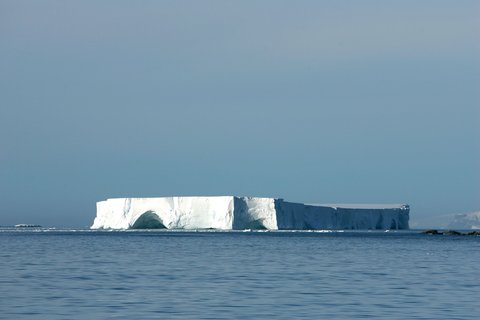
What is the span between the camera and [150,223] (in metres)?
66.1

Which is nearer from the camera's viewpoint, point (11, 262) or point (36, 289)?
point (36, 289)

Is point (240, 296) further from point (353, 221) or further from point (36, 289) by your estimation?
point (353, 221)

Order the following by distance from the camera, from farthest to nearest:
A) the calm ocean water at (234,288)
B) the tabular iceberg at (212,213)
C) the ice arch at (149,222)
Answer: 1. the ice arch at (149,222)
2. the tabular iceberg at (212,213)
3. the calm ocean water at (234,288)

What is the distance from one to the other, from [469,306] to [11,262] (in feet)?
44.5

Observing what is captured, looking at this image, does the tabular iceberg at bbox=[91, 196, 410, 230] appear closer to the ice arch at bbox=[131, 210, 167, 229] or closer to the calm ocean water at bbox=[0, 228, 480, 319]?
the ice arch at bbox=[131, 210, 167, 229]

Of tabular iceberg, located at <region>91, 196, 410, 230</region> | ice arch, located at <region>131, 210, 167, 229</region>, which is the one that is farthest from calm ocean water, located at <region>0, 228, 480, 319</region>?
ice arch, located at <region>131, 210, 167, 229</region>

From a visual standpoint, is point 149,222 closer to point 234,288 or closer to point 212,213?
point 212,213

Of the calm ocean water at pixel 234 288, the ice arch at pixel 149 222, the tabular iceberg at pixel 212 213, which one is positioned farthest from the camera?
the ice arch at pixel 149 222

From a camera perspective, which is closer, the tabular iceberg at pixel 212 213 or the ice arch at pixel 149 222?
the tabular iceberg at pixel 212 213

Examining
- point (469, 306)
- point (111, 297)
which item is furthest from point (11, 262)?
point (469, 306)

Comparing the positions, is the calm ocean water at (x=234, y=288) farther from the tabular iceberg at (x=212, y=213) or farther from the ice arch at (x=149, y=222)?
the ice arch at (x=149, y=222)

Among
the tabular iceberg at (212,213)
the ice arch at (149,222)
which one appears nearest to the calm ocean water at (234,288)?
the tabular iceberg at (212,213)

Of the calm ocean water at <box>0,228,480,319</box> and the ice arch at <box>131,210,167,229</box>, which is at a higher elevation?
the ice arch at <box>131,210,167,229</box>

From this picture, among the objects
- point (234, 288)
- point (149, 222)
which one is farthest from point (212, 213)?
point (234, 288)
